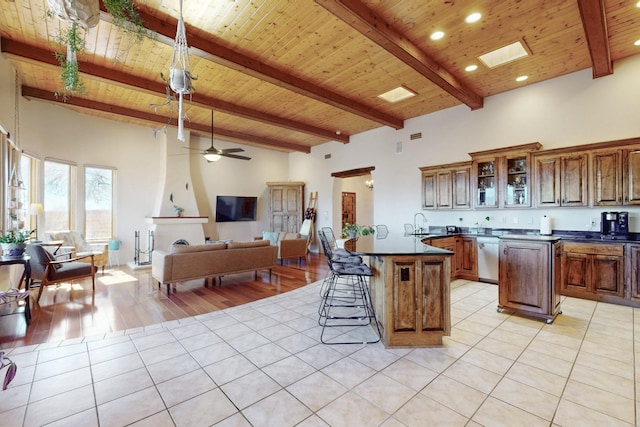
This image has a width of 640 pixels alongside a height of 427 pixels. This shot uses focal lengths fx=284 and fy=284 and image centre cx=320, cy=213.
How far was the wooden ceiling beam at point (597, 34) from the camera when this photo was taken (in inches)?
114

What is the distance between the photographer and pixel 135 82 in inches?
182

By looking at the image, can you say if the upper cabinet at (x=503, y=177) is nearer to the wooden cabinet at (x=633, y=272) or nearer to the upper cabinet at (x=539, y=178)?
the upper cabinet at (x=539, y=178)

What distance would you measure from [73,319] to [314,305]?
305 centimetres

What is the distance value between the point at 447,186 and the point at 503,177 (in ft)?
3.27

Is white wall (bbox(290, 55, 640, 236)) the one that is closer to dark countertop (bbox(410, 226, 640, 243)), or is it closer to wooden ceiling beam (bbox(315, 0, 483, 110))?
dark countertop (bbox(410, 226, 640, 243))

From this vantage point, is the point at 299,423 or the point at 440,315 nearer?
the point at 299,423

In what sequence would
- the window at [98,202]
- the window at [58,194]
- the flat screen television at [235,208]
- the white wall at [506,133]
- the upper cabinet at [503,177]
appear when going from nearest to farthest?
the white wall at [506,133]
the upper cabinet at [503,177]
the window at [58,194]
the window at [98,202]
the flat screen television at [235,208]

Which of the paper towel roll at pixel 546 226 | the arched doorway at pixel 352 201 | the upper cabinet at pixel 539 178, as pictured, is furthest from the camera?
the arched doorway at pixel 352 201

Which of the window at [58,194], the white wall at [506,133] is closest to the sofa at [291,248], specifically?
the white wall at [506,133]

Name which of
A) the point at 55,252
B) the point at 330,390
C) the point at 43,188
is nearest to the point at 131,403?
the point at 330,390

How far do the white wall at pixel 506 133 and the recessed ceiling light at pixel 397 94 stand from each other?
3.92 feet

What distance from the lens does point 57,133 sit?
5.98 m

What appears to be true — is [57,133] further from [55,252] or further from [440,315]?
[440,315]

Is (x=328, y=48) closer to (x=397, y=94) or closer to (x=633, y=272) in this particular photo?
(x=397, y=94)
